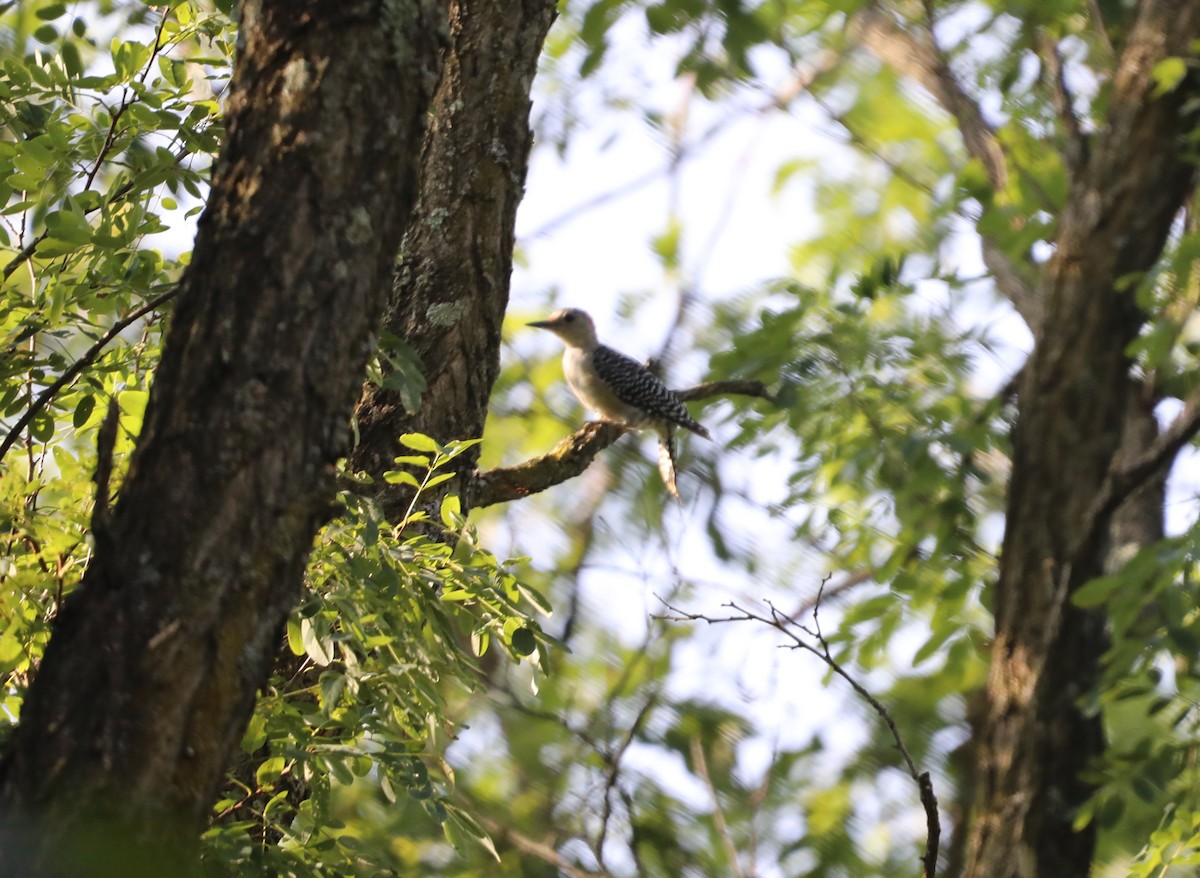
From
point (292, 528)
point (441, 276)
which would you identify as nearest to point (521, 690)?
point (441, 276)

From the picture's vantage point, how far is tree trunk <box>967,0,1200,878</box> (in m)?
4.89

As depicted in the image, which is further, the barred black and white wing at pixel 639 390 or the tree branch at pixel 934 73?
the tree branch at pixel 934 73

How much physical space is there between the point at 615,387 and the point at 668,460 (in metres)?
0.60

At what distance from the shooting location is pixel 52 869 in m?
1.39

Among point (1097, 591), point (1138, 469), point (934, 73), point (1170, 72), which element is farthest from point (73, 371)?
point (934, 73)

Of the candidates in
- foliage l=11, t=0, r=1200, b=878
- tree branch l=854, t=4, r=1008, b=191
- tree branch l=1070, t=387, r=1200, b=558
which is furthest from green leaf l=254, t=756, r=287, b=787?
tree branch l=854, t=4, r=1008, b=191

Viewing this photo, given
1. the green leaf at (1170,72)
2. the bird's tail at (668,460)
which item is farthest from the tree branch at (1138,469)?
the bird's tail at (668,460)

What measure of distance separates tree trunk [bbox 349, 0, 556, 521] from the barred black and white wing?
334cm

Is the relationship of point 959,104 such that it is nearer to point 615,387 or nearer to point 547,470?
point 615,387

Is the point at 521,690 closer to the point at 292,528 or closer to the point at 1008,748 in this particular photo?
the point at 1008,748

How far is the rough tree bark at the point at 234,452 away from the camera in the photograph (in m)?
1.52

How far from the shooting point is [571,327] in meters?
8.01

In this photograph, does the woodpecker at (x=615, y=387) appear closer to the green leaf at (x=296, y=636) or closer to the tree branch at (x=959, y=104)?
the tree branch at (x=959, y=104)

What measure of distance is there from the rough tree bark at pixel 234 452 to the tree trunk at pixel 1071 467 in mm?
3900
